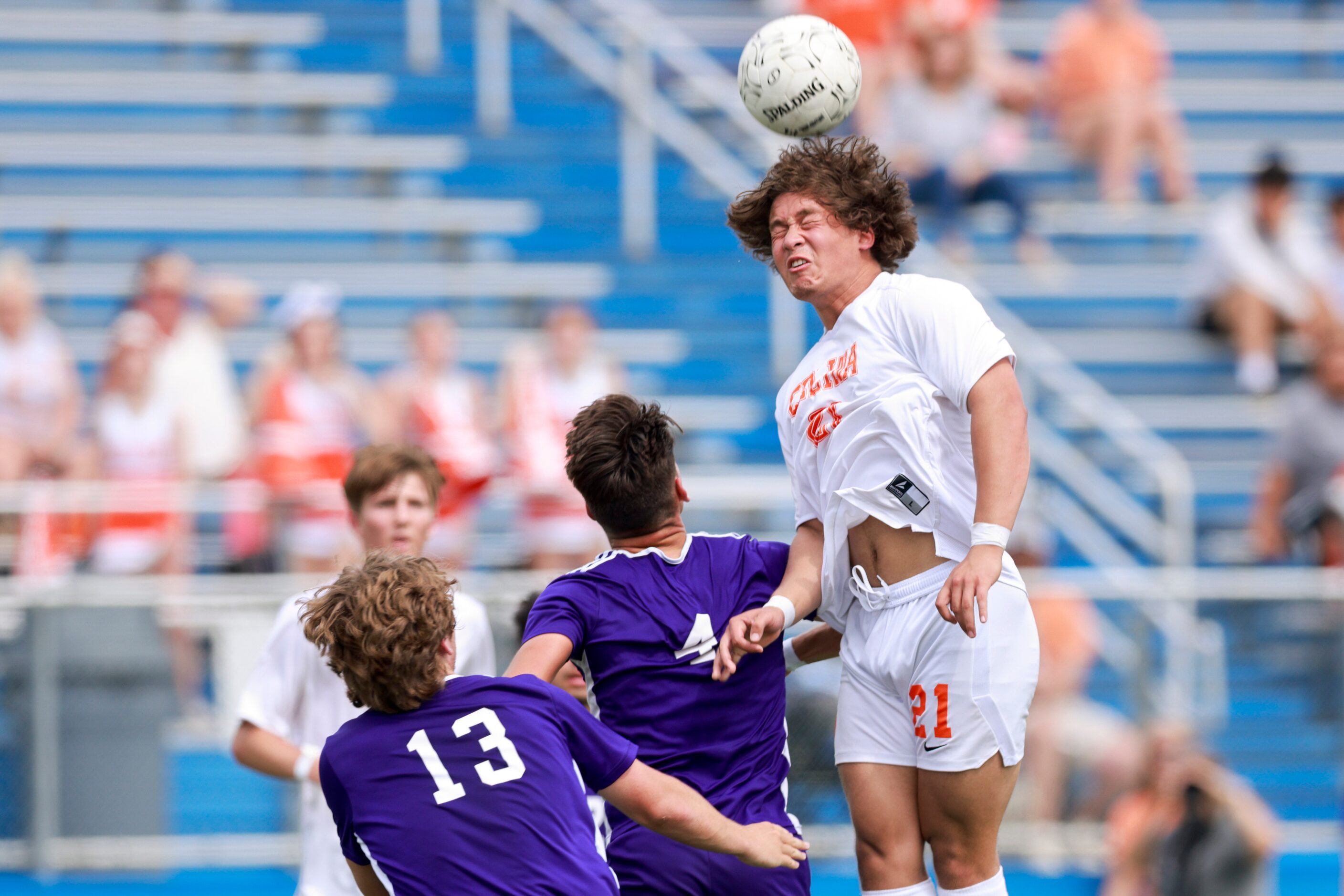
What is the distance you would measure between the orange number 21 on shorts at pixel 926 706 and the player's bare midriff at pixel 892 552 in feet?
0.87

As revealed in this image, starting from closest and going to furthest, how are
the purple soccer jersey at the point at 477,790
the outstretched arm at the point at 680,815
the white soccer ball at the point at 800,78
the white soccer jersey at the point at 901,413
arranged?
1. the purple soccer jersey at the point at 477,790
2. the outstretched arm at the point at 680,815
3. the white soccer jersey at the point at 901,413
4. the white soccer ball at the point at 800,78

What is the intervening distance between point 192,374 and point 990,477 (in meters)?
6.33

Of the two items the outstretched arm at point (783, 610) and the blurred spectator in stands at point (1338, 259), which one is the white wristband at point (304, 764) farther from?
the blurred spectator in stands at point (1338, 259)

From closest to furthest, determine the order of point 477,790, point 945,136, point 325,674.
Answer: point 477,790
point 325,674
point 945,136

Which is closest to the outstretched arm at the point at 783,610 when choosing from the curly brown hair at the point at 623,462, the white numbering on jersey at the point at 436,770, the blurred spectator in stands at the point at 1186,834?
the curly brown hair at the point at 623,462

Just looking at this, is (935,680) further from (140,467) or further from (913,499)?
(140,467)

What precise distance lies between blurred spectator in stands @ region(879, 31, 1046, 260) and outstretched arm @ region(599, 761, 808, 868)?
8392 millimetres

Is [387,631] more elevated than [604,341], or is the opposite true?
[604,341]

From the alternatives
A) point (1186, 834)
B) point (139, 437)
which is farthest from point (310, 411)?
point (1186, 834)

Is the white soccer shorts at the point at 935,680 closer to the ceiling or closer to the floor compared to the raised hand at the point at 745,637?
closer to the floor

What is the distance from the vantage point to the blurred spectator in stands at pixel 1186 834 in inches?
316

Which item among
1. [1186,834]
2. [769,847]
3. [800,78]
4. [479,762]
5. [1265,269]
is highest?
[800,78]

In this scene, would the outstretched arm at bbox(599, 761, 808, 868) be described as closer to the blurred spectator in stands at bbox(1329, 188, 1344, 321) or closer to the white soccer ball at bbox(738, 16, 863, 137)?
the white soccer ball at bbox(738, 16, 863, 137)

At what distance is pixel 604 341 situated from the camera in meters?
11.9
